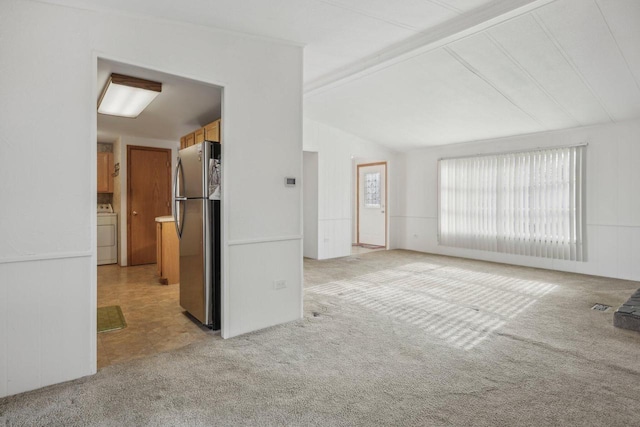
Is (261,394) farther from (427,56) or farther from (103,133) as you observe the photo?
(103,133)

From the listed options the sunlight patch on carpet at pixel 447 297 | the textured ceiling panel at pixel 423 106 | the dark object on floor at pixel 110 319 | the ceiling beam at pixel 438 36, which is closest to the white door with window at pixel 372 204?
the textured ceiling panel at pixel 423 106

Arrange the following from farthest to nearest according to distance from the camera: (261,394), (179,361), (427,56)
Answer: (427,56), (179,361), (261,394)

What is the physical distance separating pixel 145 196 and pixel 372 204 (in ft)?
17.6

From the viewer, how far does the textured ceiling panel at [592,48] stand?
9.48ft

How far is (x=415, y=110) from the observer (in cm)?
558

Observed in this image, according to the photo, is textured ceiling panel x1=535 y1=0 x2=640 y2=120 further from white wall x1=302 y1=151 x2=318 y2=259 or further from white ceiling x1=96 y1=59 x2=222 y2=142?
white wall x1=302 y1=151 x2=318 y2=259

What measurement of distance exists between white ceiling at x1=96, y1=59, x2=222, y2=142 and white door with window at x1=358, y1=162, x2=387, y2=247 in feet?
15.8

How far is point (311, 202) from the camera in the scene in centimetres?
711

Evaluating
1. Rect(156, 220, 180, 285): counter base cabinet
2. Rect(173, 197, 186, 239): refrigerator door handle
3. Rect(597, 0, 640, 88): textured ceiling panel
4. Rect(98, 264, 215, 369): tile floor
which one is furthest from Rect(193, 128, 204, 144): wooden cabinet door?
Rect(597, 0, 640, 88): textured ceiling panel

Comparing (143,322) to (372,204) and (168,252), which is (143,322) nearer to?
(168,252)

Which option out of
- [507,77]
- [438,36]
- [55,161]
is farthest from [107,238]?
[507,77]

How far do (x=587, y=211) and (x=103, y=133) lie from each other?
26.1ft

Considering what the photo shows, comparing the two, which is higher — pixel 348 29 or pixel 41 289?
pixel 348 29

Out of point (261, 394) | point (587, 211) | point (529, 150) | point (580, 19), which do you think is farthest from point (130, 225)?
point (587, 211)
